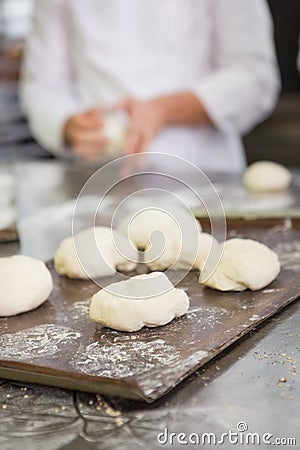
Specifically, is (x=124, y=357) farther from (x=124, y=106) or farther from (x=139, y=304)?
(x=124, y=106)

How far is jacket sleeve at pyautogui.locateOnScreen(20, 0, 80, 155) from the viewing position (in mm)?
2605

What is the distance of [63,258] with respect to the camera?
1277 mm

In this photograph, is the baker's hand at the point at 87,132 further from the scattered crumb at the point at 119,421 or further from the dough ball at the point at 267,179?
the scattered crumb at the point at 119,421

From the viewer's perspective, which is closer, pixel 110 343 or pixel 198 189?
pixel 110 343

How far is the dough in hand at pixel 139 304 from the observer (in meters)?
1.01

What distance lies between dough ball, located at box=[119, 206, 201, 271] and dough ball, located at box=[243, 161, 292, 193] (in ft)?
1.95

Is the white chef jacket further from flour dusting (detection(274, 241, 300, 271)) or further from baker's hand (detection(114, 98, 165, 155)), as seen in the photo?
flour dusting (detection(274, 241, 300, 271))

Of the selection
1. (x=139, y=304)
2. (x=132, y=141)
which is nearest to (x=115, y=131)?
(x=132, y=141)

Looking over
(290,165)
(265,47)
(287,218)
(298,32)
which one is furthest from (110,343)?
(298,32)

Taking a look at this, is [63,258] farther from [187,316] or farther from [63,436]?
[63,436]

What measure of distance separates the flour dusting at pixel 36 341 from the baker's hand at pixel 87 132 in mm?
1395

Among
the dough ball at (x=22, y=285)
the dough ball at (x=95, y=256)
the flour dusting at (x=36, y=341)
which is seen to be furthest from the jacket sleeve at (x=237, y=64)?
the flour dusting at (x=36, y=341)

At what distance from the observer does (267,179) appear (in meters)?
1.88

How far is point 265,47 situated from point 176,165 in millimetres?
546
